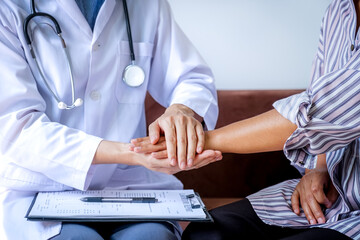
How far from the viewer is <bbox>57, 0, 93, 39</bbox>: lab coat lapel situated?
1.21 m

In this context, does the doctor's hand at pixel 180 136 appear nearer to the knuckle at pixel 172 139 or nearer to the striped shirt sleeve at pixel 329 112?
the knuckle at pixel 172 139

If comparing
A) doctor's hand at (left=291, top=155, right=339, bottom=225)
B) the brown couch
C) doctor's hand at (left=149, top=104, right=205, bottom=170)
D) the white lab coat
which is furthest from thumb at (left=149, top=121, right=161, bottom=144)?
the brown couch

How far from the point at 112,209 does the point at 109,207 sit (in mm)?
14

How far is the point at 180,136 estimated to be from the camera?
1.16 m

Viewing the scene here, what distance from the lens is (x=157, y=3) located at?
1.39m

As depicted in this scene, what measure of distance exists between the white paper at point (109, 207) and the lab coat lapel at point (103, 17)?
430 millimetres

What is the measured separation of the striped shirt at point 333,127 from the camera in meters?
0.98

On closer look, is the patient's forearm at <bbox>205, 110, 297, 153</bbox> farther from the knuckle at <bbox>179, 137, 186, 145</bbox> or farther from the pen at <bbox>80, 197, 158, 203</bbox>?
the pen at <bbox>80, 197, 158, 203</bbox>

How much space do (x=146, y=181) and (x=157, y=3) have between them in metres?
0.55

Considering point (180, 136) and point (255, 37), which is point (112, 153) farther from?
point (255, 37)

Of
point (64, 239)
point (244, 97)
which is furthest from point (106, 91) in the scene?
point (244, 97)

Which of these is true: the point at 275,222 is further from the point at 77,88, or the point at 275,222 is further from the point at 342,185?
the point at 77,88

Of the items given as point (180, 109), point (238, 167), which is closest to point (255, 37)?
point (238, 167)

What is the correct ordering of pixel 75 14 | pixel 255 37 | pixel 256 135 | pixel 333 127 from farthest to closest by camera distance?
pixel 255 37
pixel 75 14
pixel 256 135
pixel 333 127
